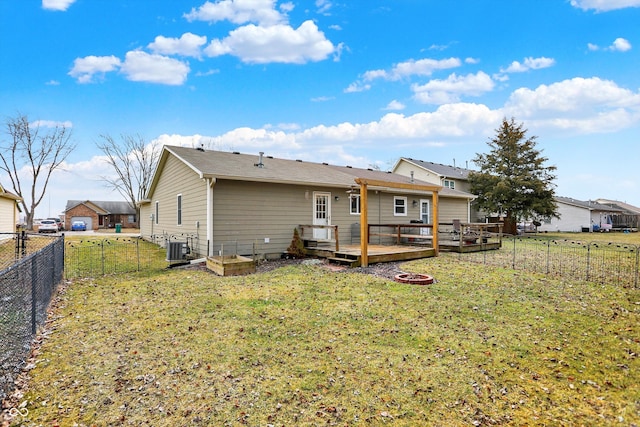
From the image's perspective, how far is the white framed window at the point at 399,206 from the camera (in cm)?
1614

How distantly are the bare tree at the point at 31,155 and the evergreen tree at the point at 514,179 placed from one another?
40943mm

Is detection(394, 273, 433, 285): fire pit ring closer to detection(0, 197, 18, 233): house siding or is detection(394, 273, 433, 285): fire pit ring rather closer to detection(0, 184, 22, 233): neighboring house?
detection(0, 184, 22, 233): neighboring house

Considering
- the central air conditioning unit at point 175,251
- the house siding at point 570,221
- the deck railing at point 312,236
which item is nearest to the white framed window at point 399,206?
the deck railing at point 312,236

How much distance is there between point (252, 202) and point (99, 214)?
143 feet

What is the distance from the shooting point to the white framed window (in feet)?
53.0

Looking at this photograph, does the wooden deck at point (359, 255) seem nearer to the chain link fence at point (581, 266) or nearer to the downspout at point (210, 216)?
the chain link fence at point (581, 266)

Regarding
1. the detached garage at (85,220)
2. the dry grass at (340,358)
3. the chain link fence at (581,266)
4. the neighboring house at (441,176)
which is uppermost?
the neighboring house at (441,176)

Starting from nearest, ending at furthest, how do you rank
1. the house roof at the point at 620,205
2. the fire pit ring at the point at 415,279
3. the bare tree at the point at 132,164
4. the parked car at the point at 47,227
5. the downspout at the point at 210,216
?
the fire pit ring at the point at 415,279 < the downspout at the point at 210,216 < the parked car at the point at 47,227 < the bare tree at the point at 132,164 < the house roof at the point at 620,205

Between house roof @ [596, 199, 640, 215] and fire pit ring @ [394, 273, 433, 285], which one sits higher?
house roof @ [596, 199, 640, 215]

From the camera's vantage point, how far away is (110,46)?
16891 mm

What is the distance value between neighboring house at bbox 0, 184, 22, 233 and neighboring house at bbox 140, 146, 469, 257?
26.7 feet

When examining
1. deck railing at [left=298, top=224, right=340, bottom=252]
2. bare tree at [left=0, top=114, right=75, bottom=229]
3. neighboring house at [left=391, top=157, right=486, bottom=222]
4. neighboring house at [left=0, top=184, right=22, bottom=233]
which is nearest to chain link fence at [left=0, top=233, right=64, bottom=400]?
deck railing at [left=298, top=224, right=340, bottom=252]

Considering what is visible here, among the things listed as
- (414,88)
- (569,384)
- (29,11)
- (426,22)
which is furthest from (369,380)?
(414,88)

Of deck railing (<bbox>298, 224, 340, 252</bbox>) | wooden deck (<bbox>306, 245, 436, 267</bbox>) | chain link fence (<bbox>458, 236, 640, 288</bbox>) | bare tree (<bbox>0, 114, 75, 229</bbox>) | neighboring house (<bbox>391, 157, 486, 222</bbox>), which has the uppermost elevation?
bare tree (<bbox>0, 114, 75, 229</bbox>)
